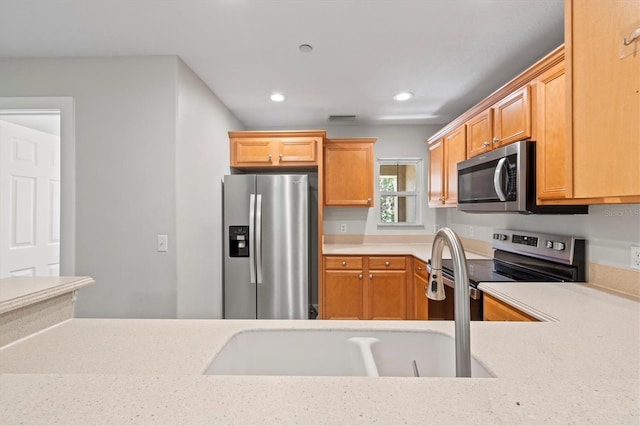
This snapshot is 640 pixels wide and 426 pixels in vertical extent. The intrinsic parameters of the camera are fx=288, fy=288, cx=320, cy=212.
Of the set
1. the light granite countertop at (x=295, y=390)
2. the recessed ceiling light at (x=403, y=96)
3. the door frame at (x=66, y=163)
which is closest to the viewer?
the light granite countertop at (x=295, y=390)

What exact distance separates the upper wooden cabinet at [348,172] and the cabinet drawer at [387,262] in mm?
698

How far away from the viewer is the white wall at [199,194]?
2139mm

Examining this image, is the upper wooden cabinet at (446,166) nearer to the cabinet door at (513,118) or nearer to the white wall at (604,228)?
the cabinet door at (513,118)

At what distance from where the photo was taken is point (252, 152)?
3264mm

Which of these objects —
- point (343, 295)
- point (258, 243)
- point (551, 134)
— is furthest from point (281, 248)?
point (551, 134)

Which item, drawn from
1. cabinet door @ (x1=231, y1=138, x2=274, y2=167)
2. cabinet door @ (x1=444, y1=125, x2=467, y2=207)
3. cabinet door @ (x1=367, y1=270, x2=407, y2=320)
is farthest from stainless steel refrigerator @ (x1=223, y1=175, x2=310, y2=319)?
cabinet door @ (x1=444, y1=125, x2=467, y2=207)

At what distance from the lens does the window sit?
149 inches

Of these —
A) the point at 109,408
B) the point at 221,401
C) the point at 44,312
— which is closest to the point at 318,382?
the point at 221,401

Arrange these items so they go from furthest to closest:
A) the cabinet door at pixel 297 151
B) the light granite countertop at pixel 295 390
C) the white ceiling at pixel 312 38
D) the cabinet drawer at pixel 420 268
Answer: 1. the cabinet door at pixel 297 151
2. the cabinet drawer at pixel 420 268
3. the white ceiling at pixel 312 38
4. the light granite countertop at pixel 295 390

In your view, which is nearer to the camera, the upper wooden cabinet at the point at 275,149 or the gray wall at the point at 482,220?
the gray wall at the point at 482,220

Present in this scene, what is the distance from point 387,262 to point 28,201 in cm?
342

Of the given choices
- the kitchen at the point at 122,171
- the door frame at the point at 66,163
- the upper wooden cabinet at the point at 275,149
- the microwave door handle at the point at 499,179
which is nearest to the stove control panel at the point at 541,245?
the kitchen at the point at 122,171

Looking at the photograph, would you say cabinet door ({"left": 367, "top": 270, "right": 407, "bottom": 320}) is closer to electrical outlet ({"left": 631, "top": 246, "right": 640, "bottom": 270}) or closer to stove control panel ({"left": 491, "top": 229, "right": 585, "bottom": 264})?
stove control panel ({"left": 491, "top": 229, "right": 585, "bottom": 264})

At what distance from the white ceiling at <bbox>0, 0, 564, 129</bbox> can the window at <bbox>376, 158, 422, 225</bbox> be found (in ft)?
4.04
